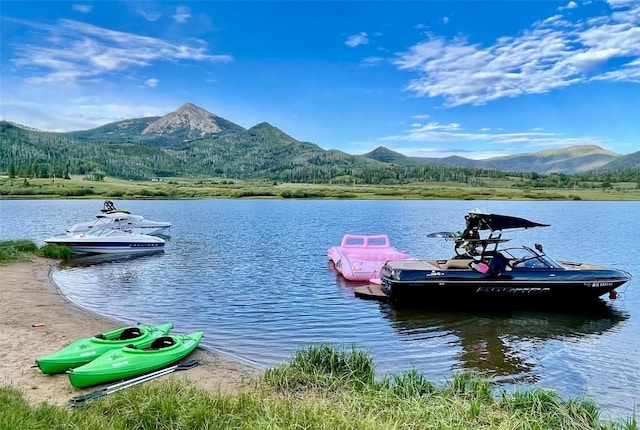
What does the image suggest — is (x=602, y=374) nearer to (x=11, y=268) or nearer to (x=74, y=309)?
(x=74, y=309)

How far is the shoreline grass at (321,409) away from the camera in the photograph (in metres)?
7.46

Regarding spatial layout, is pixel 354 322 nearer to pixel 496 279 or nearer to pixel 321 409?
pixel 496 279

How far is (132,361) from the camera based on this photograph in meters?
10.7

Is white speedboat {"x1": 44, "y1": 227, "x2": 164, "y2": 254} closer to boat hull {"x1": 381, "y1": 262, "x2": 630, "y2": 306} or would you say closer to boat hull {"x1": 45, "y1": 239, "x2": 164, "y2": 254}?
boat hull {"x1": 45, "y1": 239, "x2": 164, "y2": 254}

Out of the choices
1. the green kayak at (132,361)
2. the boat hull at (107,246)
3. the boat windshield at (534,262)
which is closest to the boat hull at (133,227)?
the boat hull at (107,246)

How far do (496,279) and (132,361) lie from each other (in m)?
13.4

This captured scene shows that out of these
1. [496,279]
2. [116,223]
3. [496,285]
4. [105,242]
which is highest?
[116,223]

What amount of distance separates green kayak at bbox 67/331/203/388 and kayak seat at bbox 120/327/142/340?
0.68 m

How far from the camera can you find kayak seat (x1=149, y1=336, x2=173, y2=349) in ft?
39.7

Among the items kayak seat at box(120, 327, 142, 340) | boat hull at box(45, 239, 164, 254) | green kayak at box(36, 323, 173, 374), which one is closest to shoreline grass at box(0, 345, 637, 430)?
green kayak at box(36, 323, 173, 374)

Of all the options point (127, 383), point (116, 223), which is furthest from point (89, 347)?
point (116, 223)

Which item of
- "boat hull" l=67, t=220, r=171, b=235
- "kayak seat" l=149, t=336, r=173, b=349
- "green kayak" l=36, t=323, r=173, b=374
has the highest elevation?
"boat hull" l=67, t=220, r=171, b=235

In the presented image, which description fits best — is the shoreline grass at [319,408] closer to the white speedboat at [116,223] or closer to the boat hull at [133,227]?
the white speedboat at [116,223]

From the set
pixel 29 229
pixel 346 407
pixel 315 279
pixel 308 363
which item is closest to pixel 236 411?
pixel 346 407
